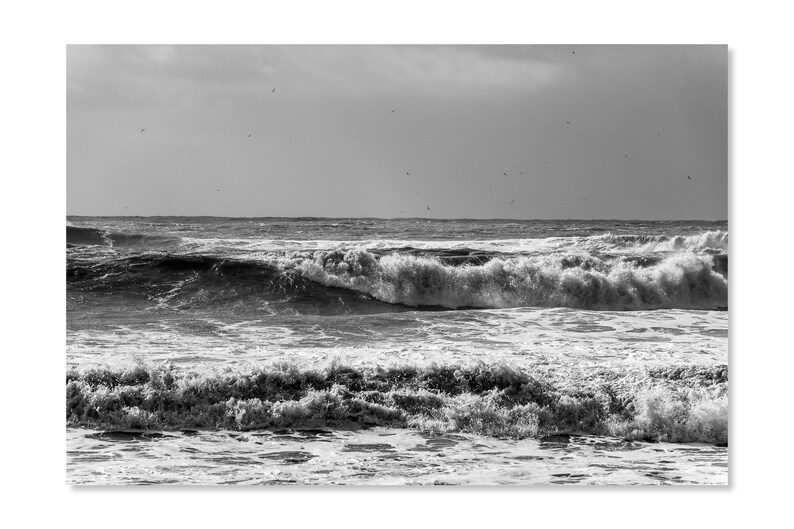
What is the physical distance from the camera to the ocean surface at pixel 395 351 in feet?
15.2

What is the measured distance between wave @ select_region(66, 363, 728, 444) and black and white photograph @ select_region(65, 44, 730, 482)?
0.6 inches

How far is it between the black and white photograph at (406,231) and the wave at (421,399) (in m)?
0.01

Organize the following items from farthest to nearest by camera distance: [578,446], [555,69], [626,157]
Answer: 1. [626,157]
2. [555,69]
3. [578,446]

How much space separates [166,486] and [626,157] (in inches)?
148

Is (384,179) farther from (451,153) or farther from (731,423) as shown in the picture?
(731,423)

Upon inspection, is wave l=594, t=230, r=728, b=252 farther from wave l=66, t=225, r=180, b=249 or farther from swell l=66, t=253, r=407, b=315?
wave l=66, t=225, r=180, b=249

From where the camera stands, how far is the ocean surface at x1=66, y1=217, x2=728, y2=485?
4641 mm

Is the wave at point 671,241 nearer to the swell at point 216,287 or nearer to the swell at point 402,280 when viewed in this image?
the swell at point 402,280

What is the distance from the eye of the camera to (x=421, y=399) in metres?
5.19

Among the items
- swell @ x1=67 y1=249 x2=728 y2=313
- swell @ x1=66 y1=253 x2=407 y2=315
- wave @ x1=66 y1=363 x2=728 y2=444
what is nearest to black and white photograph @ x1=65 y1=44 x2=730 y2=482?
wave @ x1=66 y1=363 x2=728 y2=444

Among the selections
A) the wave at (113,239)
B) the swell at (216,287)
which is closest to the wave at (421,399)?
the wave at (113,239)

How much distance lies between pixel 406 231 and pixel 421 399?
4.24ft
